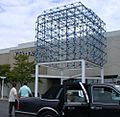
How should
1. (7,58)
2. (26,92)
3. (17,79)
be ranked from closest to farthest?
(26,92), (17,79), (7,58)

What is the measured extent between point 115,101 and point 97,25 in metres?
24.5

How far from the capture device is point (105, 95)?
10648mm

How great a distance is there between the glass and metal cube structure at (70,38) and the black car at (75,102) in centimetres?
1926

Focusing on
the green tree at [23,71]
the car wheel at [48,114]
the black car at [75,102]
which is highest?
the green tree at [23,71]

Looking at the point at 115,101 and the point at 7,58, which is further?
the point at 7,58

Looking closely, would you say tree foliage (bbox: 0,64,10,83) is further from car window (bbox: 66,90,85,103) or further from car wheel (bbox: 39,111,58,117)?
car window (bbox: 66,90,85,103)

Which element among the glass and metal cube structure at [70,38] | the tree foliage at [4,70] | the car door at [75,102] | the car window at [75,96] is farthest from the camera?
the tree foliage at [4,70]

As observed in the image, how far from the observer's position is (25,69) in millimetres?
51219

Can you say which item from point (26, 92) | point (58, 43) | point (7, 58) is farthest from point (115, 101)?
point (7, 58)

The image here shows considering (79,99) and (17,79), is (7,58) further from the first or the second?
(79,99)

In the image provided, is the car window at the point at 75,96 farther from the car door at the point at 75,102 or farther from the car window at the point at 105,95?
the car window at the point at 105,95

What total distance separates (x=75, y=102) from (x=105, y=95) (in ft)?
3.23

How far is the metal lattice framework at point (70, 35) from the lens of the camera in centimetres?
3170

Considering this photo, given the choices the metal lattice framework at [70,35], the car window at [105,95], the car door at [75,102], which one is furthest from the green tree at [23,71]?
the car window at [105,95]
